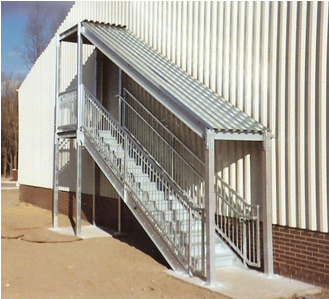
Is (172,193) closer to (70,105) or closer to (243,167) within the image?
(243,167)

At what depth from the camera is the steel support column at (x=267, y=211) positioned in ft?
26.9

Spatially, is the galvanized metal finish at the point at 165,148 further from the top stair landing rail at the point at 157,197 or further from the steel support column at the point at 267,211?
the steel support column at the point at 267,211

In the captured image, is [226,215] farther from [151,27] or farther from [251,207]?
[151,27]

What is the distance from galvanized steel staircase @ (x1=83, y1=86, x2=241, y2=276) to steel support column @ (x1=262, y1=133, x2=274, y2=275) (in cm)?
79

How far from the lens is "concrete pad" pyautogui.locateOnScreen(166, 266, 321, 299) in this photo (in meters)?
7.01

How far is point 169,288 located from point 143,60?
4.97 metres

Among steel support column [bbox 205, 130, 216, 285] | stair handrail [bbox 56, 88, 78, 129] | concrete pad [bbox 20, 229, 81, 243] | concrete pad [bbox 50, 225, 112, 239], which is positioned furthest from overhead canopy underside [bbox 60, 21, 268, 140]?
concrete pad [bbox 50, 225, 112, 239]

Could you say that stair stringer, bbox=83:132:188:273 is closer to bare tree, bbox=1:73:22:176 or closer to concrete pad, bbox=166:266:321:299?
concrete pad, bbox=166:266:321:299

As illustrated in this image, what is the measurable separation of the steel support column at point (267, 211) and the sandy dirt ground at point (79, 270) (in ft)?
4.98

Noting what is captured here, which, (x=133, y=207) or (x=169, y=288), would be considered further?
(x=133, y=207)

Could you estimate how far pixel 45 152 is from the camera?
18297mm

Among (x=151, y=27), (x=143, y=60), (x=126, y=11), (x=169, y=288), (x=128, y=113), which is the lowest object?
(x=169, y=288)

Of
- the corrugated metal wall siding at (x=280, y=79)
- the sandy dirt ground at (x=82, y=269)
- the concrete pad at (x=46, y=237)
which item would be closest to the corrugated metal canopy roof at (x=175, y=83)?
the corrugated metal wall siding at (x=280, y=79)

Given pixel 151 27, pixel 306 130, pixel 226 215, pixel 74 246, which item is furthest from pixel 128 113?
pixel 306 130
